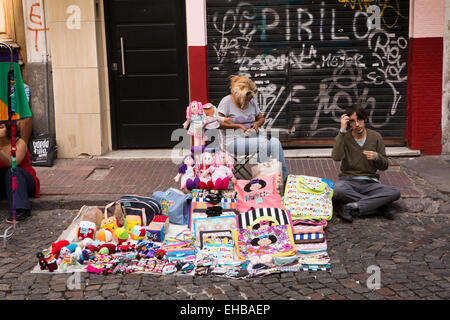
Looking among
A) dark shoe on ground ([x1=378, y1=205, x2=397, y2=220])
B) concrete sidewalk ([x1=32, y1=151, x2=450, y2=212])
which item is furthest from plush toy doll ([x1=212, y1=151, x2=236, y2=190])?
dark shoe on ground ([x1=378, y1=205, x2=397, y2=220])

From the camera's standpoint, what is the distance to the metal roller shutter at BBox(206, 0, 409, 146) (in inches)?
373

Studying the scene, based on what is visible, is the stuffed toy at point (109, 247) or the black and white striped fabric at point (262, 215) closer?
the stuffed toy at point (109, 247)

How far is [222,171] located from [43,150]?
3.57 m

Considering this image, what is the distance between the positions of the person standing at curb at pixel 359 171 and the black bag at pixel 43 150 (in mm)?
4526

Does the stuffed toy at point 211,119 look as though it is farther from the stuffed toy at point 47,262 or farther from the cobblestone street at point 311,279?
the stuffed toy at point 47,262

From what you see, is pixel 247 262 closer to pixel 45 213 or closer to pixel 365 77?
pixel 45 213

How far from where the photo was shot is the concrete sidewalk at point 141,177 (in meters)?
7.93

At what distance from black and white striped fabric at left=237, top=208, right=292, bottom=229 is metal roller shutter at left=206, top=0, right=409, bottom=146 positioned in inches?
131

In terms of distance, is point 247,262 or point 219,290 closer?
point 219,290

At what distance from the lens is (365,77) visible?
959 centimetres

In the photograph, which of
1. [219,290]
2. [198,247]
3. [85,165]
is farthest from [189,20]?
[219,290]

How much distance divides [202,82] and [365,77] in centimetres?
247

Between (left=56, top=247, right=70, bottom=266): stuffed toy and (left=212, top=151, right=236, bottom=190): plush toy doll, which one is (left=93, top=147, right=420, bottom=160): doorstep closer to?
(left=212, top=151, right=236, bottom=190): plush toy doll

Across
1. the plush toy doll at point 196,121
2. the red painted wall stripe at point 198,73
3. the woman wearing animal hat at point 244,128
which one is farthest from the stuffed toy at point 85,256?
the red painted wall stripe at point 198,73
